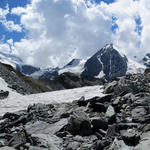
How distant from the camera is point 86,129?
14.0 m

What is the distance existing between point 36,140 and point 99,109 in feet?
23.6

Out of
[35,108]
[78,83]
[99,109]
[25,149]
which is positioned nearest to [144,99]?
[99,109]

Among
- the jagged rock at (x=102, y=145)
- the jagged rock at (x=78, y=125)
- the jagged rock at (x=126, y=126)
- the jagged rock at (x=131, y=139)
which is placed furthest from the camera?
the jagged rock at (x=78, y=125)

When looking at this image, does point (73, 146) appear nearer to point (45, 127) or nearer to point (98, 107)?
point (45, 127)

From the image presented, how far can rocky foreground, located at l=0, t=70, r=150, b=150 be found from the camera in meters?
11.1

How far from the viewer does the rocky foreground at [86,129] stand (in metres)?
11.1

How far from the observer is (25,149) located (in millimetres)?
11641

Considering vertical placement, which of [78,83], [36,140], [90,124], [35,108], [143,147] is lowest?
[143,147]

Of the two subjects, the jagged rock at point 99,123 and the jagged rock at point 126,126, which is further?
the jagged rock at point 99,123

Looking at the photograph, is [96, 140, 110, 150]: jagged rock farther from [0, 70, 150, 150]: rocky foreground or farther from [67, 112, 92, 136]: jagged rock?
[67, 112, 92, 136]: jagged rock

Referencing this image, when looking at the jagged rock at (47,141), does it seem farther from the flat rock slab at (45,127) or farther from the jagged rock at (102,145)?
the jagged rock at (102,145)

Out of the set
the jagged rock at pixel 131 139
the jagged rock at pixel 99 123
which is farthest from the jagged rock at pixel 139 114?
the jagged rock at pixel 131 139

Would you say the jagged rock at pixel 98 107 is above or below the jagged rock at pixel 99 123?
above

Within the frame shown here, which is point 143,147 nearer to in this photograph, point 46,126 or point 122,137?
point 122,137
